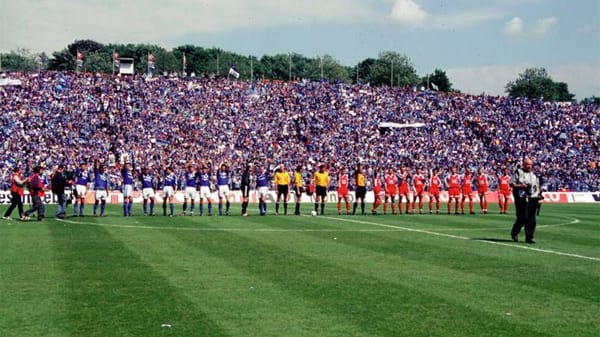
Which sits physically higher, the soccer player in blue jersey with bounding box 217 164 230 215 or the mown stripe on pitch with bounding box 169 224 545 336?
the soccer player in blue jersey with bounding box 217 164 230 215

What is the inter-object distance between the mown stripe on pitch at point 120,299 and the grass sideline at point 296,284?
24 millimetres

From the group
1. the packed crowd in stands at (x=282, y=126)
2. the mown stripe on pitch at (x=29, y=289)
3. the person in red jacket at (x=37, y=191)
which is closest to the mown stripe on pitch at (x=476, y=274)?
the mown stripe on pitch at (x=29, y=289)

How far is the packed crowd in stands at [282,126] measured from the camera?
177 feet

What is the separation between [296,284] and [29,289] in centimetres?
416

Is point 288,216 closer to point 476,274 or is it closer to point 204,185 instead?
point 204,185

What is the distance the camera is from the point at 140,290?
11.3 metres

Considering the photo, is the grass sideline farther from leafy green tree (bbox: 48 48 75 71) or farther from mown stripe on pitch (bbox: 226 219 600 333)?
leafy green tree (bbox: 48 48 75 71)

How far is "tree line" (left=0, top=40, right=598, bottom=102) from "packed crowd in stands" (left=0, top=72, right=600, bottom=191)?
6563cm

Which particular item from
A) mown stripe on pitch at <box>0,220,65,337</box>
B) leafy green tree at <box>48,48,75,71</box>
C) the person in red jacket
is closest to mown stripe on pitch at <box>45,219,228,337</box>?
mown stripe on pitch at <box>0,220,65,337</box>

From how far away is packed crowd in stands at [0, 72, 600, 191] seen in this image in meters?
53.8

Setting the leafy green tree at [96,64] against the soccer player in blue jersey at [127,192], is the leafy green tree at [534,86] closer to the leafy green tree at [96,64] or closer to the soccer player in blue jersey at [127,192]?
the leafy green tree at [96,64]

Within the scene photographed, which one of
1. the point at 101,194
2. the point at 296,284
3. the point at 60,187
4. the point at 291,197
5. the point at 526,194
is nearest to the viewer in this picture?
the point at 296,284

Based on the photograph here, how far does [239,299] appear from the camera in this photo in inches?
416

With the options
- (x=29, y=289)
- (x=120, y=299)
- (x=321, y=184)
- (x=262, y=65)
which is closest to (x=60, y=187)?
(x=321, y=184)
